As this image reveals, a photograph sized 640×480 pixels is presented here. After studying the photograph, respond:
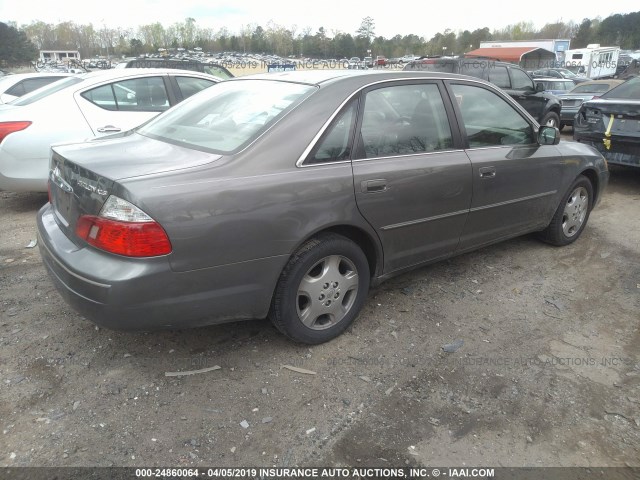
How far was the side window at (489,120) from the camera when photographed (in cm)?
367

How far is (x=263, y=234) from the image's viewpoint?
8.49 ft

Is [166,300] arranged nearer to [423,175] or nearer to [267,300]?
[267,300]

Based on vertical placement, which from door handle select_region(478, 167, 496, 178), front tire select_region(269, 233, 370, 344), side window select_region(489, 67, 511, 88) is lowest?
front tire select_region(269, 233, 370, 344)

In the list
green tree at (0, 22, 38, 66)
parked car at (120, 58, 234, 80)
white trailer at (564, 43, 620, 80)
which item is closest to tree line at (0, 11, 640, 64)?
green tree at (0, 22, 38, 66)

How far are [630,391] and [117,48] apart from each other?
139107mm

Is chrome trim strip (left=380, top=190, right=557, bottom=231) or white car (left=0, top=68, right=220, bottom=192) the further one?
white car (left=0, top=68, right=220, bottom=192)

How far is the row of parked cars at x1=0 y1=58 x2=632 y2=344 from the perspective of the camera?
2.39m

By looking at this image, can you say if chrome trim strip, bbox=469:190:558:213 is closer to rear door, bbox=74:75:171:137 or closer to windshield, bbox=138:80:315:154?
windshield, bbox=138:80:315:154

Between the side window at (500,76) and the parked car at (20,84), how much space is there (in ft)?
28.7

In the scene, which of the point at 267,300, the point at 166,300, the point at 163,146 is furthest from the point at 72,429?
the point at 163,146

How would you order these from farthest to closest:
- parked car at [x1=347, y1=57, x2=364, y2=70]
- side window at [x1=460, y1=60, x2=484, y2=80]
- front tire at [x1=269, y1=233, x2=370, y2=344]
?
side window at [x1=460, y1=60, x2=484, y2=80]
parked car at [x1=347, y1=57, x2=364, y2=70]
front tire at [x1=269, y1=233, x2=370, y2=344]

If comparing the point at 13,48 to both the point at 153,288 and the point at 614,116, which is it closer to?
the point at 614,116

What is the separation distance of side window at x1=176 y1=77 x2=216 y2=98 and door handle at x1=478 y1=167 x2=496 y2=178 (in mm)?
4082

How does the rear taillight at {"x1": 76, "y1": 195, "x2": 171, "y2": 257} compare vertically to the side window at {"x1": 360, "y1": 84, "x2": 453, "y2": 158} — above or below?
below
